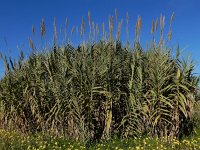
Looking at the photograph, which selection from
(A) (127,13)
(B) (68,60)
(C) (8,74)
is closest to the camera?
(B) (68,60)

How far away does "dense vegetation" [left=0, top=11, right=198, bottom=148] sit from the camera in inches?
452

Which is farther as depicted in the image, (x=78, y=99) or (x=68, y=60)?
(x=68, y=60)

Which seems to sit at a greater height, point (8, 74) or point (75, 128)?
point (8, 74)

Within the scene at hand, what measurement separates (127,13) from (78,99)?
3769 millimetres

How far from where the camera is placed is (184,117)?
12539 millimetres

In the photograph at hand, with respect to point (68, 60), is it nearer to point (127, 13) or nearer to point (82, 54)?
point (82, 54)

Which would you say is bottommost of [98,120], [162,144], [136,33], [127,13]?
[162,144]

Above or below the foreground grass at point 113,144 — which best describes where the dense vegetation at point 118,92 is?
above

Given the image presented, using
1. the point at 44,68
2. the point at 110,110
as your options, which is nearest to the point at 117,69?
the point at 110,110

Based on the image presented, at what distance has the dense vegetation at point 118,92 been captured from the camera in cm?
1149

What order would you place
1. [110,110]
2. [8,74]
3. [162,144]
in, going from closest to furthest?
[162,144] → [110,110] → [8,74]

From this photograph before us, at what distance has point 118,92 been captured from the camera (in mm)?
11734

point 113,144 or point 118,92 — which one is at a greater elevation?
point 118,92

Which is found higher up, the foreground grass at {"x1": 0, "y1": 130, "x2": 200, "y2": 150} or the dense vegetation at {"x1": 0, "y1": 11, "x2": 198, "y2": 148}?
the dense vegetation at {"x1": 0, "y1": 11, "x2": 198, "y2": 148}
